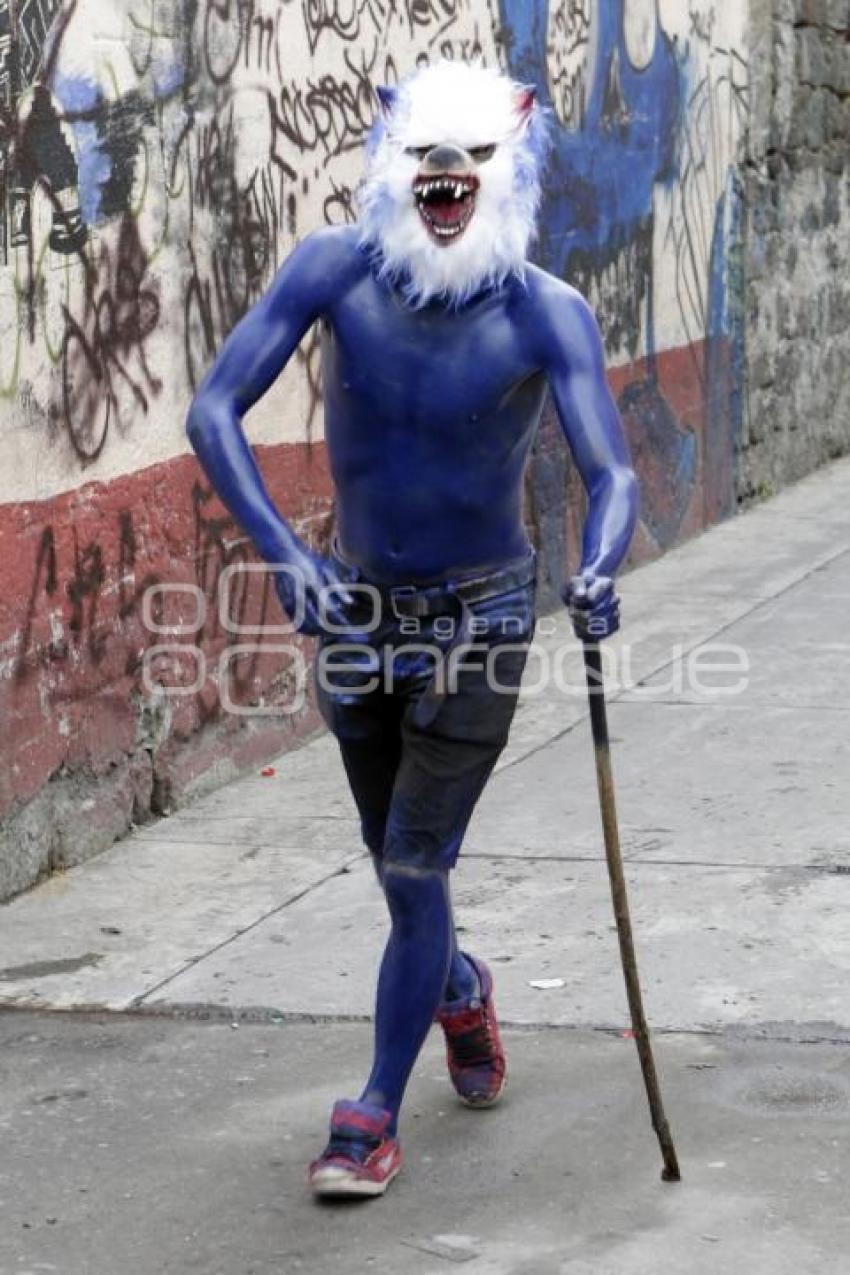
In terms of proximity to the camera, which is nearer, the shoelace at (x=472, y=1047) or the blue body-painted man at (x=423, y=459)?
the blue body-painted man at (x=423, y=459)

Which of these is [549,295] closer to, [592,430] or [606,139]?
[592,430]

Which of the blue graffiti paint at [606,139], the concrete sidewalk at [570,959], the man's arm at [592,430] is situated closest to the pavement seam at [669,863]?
the concrete sidewalk at [570,959]

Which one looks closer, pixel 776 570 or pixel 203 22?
pixel 203 22

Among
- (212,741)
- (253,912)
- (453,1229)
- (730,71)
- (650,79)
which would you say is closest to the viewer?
(453,1229)

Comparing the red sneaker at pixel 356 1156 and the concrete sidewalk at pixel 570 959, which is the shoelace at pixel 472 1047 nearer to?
the concrete sidewalk at pixel 570 959

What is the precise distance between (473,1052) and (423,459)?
3.75 ft

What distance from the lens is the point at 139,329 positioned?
6.50 m

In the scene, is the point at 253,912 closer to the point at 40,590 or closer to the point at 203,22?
the point at 40,590

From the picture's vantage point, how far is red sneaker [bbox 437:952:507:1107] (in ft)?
14.8

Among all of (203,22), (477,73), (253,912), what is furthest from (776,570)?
(477,73)

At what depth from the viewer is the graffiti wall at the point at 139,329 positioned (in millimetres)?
5957

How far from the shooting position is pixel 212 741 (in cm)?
698

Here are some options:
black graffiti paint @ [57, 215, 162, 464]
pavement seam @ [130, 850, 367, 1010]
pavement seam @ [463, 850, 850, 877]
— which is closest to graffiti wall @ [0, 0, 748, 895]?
black graffiti paint @ [57, 215, 162, 464]

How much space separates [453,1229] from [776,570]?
22.5 feet
